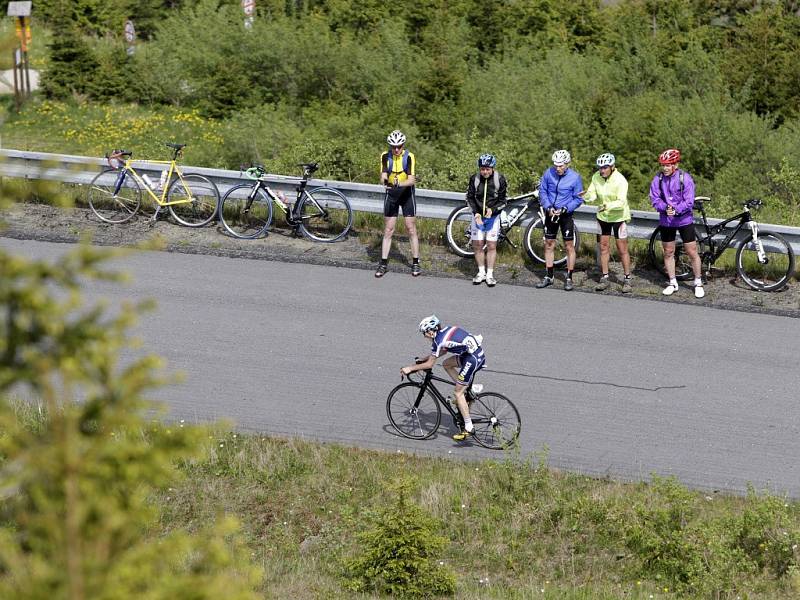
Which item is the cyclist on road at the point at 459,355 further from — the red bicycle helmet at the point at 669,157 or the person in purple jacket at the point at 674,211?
the red bicycle helmet at the point at 669,157

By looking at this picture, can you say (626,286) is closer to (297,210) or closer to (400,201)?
(400,201)

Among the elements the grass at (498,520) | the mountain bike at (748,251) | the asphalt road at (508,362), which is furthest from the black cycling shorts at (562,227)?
the grass at (498,520)

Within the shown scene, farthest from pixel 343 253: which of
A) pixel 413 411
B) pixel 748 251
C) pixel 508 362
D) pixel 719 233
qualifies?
pixel 748 251

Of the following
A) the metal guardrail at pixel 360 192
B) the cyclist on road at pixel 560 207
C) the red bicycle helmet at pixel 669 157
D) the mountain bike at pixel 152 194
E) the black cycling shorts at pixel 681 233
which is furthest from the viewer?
the mountain bike at pixel 152 194

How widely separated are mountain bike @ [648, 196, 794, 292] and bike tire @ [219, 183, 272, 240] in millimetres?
5588

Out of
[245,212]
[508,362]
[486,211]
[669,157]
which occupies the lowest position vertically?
[508,362]

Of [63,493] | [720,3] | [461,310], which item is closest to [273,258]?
[461,310]

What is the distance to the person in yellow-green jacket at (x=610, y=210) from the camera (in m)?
14.4

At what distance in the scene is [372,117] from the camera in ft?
71.5

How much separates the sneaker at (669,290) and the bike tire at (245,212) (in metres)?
5.61

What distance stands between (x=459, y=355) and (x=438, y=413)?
73 cm

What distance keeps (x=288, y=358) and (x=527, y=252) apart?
14.4 ft

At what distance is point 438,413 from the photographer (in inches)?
432

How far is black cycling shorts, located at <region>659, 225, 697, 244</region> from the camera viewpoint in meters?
14.2
